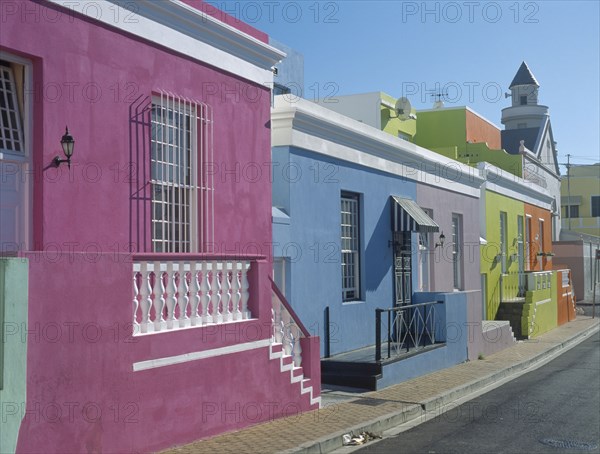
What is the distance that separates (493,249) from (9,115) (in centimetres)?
1946

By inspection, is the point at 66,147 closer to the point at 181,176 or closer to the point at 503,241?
the point at 181,176

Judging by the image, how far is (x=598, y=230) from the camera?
6544cm

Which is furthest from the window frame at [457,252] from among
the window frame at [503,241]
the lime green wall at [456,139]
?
the lime green wall at [456,139]

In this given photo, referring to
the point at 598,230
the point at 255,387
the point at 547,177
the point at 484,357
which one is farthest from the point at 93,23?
the point at 598,230

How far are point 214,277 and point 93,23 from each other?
10.1 ft

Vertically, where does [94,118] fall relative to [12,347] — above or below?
above

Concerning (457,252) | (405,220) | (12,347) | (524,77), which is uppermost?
(524,77)

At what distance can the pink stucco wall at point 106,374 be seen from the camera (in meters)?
6.63

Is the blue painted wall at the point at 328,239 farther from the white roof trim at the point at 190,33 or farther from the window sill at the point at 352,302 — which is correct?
the white roof trim at the point at 190,33

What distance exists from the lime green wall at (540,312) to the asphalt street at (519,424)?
370 inches

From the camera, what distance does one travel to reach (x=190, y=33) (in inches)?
385

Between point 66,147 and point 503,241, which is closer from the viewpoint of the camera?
point 66,147

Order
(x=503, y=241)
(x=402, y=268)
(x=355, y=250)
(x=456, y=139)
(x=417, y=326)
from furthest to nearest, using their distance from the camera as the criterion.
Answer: (x=456, y=139)
(x=503, y=241)
(x=402, y=268)
(x=417, y=326)
(x=355, y=250)

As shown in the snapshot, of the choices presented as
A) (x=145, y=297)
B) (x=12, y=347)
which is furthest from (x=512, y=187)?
(x=12, y=347)
